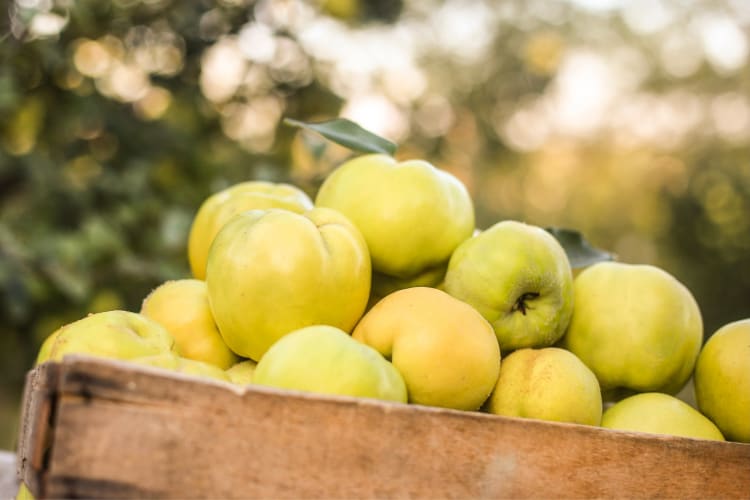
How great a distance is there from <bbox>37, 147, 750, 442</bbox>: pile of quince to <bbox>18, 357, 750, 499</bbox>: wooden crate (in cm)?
8

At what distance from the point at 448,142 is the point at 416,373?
252 cm

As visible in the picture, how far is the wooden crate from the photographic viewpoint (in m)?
0.71

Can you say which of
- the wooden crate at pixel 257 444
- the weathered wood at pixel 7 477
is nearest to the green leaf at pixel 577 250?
the wooden crate at pixel 257 444

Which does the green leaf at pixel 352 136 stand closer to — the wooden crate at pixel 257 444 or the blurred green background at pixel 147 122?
the blurred green background at pixel 147 122

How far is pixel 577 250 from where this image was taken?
135 cm

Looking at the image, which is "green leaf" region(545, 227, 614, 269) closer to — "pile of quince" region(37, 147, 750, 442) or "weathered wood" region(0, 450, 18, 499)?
"pile of quince" region(37, 147, 750, 442)

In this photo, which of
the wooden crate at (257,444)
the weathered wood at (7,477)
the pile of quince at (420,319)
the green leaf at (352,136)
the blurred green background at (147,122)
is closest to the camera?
the wooden crate at (257,444)

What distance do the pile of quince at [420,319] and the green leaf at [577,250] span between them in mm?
72

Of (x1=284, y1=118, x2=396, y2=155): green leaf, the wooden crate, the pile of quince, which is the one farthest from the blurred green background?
the wooden crate

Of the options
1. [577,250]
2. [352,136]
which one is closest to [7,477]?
[352,136]

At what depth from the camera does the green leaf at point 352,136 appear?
1.31m

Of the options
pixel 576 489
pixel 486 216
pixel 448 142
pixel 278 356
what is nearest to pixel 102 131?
pixel 448 142

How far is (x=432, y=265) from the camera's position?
1.18 metres

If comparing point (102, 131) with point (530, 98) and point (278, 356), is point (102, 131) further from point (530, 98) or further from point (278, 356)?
point (530, 98)
